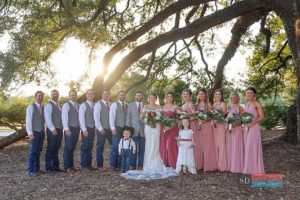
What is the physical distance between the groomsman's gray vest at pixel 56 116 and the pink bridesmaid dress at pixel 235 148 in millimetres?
3596

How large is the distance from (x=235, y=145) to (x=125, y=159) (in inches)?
90.3

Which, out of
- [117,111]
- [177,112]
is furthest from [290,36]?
[117,111]

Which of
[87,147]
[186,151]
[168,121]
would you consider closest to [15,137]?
[87,147]

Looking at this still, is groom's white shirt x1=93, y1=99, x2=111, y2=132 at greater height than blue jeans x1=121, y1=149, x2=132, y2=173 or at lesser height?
greater

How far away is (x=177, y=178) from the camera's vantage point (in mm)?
8000

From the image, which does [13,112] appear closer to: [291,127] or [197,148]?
[197,148]

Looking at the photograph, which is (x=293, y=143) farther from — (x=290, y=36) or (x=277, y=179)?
(x=277, y=179)

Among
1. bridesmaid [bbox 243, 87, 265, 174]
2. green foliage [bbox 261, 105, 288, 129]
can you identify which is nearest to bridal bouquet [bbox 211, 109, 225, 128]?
bridesmaid [bbox 243, 87, 265, 174]

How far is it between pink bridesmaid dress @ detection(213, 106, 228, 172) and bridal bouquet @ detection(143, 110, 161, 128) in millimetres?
1244

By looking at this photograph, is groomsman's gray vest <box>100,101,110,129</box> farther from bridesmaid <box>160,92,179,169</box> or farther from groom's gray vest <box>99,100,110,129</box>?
bridesmaid <box>160,92,179,169</box>

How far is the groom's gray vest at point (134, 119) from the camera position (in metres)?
9.02

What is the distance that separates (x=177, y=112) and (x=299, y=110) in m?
3.00

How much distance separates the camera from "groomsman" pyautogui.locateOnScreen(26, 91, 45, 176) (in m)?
8.79

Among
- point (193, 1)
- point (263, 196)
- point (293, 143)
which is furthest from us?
point (293, 143)
